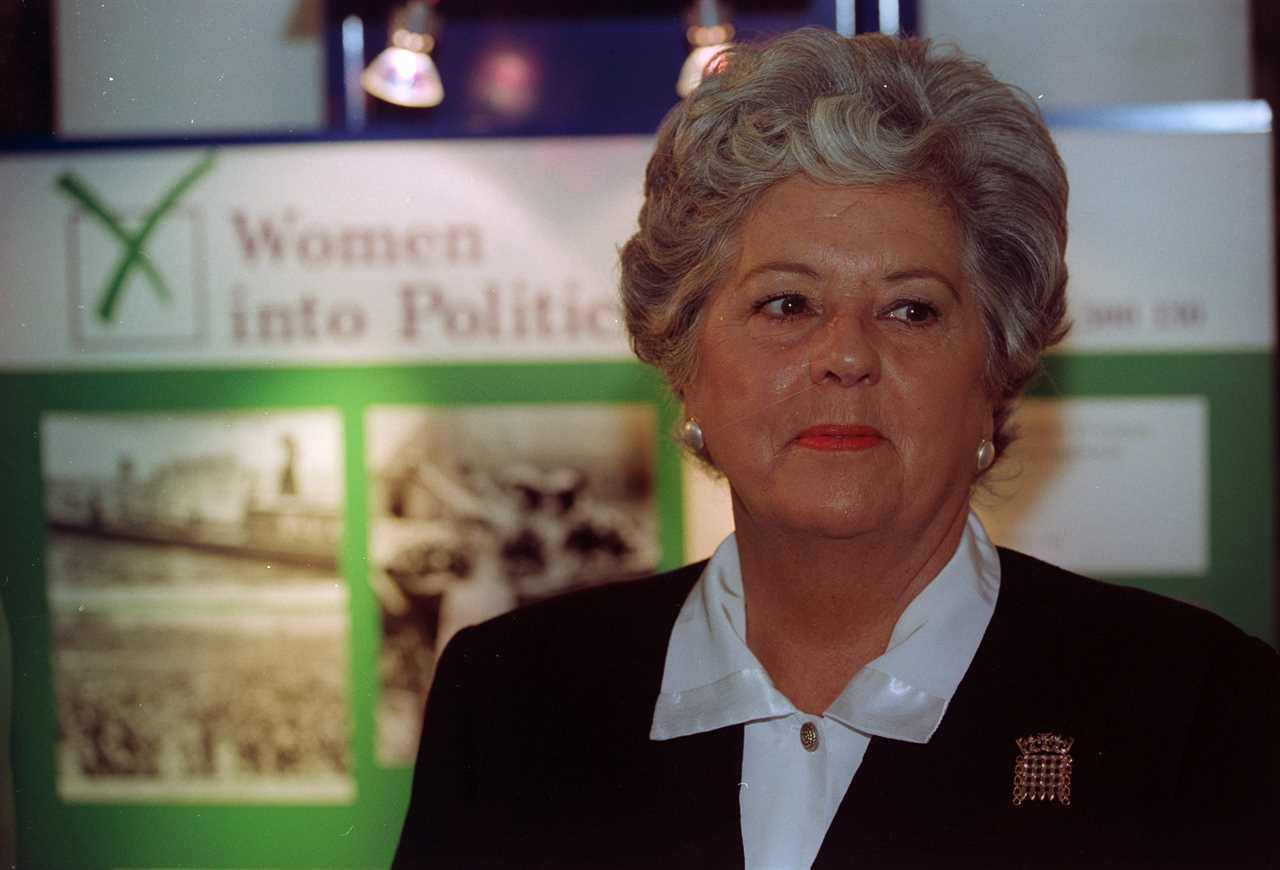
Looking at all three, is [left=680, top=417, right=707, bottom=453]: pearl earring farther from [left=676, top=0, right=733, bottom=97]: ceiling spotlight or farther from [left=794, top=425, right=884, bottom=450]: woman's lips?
[left=676, top=0, right=733, bottom=97]: ceiling spotlight

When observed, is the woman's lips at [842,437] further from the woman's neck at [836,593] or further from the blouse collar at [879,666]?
the blouse collar at [879,666]

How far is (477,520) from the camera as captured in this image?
8.55 ft

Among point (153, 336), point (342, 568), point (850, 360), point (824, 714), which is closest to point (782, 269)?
point (850, 360)

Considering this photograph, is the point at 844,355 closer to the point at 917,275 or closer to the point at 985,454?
the point at 917,275

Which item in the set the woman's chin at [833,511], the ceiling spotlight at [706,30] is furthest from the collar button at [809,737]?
the ceiling spotlight at [706,30]

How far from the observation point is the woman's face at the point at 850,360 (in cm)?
146

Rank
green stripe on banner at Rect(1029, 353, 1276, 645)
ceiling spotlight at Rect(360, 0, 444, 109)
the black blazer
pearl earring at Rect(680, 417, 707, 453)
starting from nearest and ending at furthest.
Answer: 1. the black blazer
2. pearl earring at Rect(680, 417, 707, 453)
3. green stripe on banner at Rect(1029, 353, 1276, 645)
4. ceiling spotlight at Rect(360, 0, 444, 109)

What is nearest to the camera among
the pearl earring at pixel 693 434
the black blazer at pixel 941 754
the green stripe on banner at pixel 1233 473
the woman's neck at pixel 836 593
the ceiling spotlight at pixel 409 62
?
the black blazer at pixel 941 754

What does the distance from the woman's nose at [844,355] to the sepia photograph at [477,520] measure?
1.17m

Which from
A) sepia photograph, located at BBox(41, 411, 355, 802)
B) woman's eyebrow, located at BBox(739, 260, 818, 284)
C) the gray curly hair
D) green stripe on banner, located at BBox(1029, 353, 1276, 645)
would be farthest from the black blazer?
green stripe on banner, located at BBox(1029, 353, 1276, 645)

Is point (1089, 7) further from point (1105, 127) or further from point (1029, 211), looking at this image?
point (1029, 211)

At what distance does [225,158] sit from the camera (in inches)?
99.7

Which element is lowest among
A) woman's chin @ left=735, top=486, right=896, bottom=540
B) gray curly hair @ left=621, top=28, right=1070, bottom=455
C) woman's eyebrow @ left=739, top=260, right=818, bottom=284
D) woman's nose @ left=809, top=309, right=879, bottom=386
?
woman's chin @ left=735, top=486, right=896, bottom=540

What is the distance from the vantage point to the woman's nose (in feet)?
4.72
